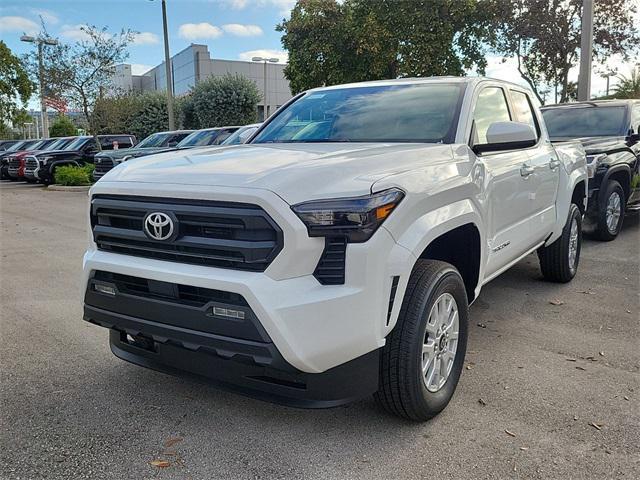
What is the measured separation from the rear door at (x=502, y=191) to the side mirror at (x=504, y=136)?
3.1 inches

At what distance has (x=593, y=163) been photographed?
283 inches

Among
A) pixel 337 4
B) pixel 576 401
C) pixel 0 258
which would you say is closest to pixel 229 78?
pixel 337 4

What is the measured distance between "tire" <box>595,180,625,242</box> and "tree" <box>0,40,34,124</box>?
2959 cm

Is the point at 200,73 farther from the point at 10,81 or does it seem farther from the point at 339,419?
the point at 339,419

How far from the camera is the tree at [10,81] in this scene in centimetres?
3023

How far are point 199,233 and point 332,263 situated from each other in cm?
66

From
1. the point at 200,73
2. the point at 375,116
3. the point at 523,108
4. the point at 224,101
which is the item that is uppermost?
the point at 200,73

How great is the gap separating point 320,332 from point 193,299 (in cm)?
63

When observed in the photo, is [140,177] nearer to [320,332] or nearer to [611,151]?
[320,332]

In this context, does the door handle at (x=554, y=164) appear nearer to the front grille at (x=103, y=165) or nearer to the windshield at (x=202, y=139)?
the windshield at (x=202, y=139)

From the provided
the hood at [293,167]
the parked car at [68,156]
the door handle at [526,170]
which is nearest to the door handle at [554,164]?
the door handle at [526,170]

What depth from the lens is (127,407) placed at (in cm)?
332

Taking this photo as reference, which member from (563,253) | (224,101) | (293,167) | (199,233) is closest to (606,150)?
(563,253)

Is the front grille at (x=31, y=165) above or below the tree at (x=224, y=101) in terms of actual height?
below
